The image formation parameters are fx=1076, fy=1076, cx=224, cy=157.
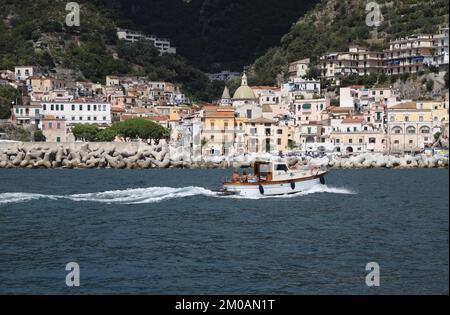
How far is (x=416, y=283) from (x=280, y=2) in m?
176

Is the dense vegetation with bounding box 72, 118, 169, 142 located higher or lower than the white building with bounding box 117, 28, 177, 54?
lower

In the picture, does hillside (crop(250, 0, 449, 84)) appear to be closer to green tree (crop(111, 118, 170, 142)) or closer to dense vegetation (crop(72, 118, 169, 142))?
green tree (crop(111, 118, 170, 142))

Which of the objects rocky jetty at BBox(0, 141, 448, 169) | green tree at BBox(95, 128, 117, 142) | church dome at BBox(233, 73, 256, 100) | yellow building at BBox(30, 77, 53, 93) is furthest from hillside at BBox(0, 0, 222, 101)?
rocky jetty at BBox(0, 141, 448, 169)

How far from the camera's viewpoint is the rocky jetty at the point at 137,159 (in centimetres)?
7850

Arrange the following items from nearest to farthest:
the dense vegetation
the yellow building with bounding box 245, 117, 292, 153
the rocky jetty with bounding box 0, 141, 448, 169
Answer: the rocky jetty with bounding box 0, 141, 448, 169
the yellow building with bounding box 245, 117, 292, 153
the dense vegetation

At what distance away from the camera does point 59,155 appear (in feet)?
→ 260

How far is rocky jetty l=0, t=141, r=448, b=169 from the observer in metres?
78.5

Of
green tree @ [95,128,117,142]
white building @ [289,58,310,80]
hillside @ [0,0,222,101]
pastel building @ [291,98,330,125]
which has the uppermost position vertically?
hillside @ [0,0,222,101]

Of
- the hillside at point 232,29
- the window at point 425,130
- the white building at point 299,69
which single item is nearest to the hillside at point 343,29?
the white building at point 299,69

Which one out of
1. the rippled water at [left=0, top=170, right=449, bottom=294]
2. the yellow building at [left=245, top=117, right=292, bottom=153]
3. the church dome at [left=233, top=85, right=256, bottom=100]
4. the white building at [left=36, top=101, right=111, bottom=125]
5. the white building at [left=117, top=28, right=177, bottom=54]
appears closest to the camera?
the rippled water at [left=0, top=170, right=449, bottom=294]

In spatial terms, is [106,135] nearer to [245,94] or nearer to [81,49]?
[245,94]

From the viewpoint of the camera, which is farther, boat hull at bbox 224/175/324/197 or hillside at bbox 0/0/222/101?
hillside at bbox 0/0/222/101

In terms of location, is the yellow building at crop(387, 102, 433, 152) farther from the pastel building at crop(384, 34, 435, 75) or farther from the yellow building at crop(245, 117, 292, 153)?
the pastel building at crop(384, 34, 435, 75)

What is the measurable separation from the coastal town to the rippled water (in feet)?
112
